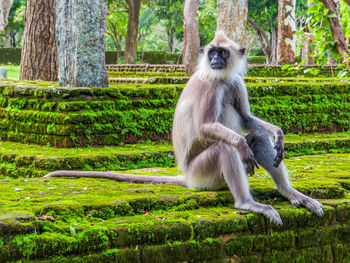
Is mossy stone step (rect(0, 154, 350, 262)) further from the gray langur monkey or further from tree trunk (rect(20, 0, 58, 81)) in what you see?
tree trunk (rect(20, 0, 58, 81))

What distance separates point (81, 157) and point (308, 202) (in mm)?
2490

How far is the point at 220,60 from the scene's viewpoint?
435cm

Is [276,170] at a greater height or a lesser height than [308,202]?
greater

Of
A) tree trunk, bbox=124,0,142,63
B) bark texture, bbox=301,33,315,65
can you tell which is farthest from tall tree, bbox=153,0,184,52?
bark texture, bbox=301,33,315,65

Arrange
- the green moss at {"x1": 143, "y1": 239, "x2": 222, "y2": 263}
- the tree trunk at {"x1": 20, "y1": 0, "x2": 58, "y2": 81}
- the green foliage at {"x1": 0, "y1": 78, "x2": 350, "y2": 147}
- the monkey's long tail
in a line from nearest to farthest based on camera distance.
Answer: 1. the green moss at {"x1": 143, "y1": 239, "x2": 222, "y2": 263}
2. the monkey's long tail
3. the green foliage at {"x1": 0, "y1": 78, "x2": 350, "y2": 147}
4. the tree trunk at {"x1": 20, "y1": 0, "x2": 58, "y2": 81}

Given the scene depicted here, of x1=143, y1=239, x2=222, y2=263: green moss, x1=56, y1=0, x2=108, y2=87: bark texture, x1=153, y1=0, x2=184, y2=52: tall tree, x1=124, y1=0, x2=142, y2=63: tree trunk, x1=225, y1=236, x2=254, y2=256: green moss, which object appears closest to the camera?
x1=143, y1=239, x2=222, y2=263: green moss

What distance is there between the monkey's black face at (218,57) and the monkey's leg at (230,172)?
67 cm

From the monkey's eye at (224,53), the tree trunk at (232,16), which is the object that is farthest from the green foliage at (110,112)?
the tree trunk at (232,16)

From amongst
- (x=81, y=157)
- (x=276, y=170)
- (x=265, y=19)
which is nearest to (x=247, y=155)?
(x=276, y=170)

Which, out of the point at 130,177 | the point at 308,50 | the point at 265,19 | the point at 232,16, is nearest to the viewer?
the point at 130,177

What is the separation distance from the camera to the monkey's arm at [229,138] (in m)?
3.92

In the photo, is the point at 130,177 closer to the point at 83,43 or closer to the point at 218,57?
the point at 218,57

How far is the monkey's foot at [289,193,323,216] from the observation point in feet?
13.8

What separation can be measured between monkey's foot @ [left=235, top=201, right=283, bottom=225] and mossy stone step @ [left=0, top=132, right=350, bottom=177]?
87.4 inches
